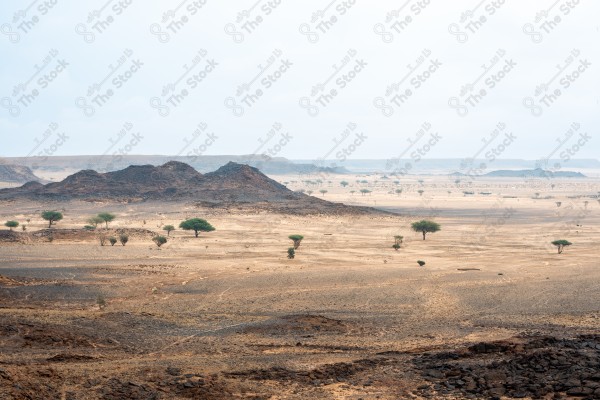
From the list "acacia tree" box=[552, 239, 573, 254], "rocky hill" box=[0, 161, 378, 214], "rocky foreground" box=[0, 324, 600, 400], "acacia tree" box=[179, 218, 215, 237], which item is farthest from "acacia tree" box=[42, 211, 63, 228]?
"rocky foreground" box=[0, 324, 600, 400]

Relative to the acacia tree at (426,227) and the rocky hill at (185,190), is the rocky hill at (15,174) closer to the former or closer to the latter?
the rocky hill at (185,190)

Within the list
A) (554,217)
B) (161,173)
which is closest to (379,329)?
(554,217)

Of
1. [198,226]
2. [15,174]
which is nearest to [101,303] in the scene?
[198,226]

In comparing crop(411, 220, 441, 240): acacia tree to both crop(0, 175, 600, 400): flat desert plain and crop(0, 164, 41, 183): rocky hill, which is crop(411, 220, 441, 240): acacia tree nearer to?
crop(0, 175, 600, 400): flat desert plain

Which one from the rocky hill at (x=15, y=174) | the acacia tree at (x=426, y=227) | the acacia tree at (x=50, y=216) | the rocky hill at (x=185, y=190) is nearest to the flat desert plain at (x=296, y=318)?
the acacia tree at (x=426, y=227)

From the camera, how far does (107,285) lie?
A: 33656 mm

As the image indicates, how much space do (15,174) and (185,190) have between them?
333 ft

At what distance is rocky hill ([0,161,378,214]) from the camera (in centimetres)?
9219

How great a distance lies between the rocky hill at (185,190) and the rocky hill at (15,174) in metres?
74.7

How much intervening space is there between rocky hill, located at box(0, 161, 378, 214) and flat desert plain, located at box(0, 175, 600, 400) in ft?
104

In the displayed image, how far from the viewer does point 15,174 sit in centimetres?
18525

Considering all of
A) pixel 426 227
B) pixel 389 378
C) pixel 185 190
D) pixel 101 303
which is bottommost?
pixel 389 378

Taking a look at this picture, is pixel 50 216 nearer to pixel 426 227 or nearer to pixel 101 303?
pixel 426 227

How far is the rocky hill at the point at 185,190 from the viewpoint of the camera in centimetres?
9219
